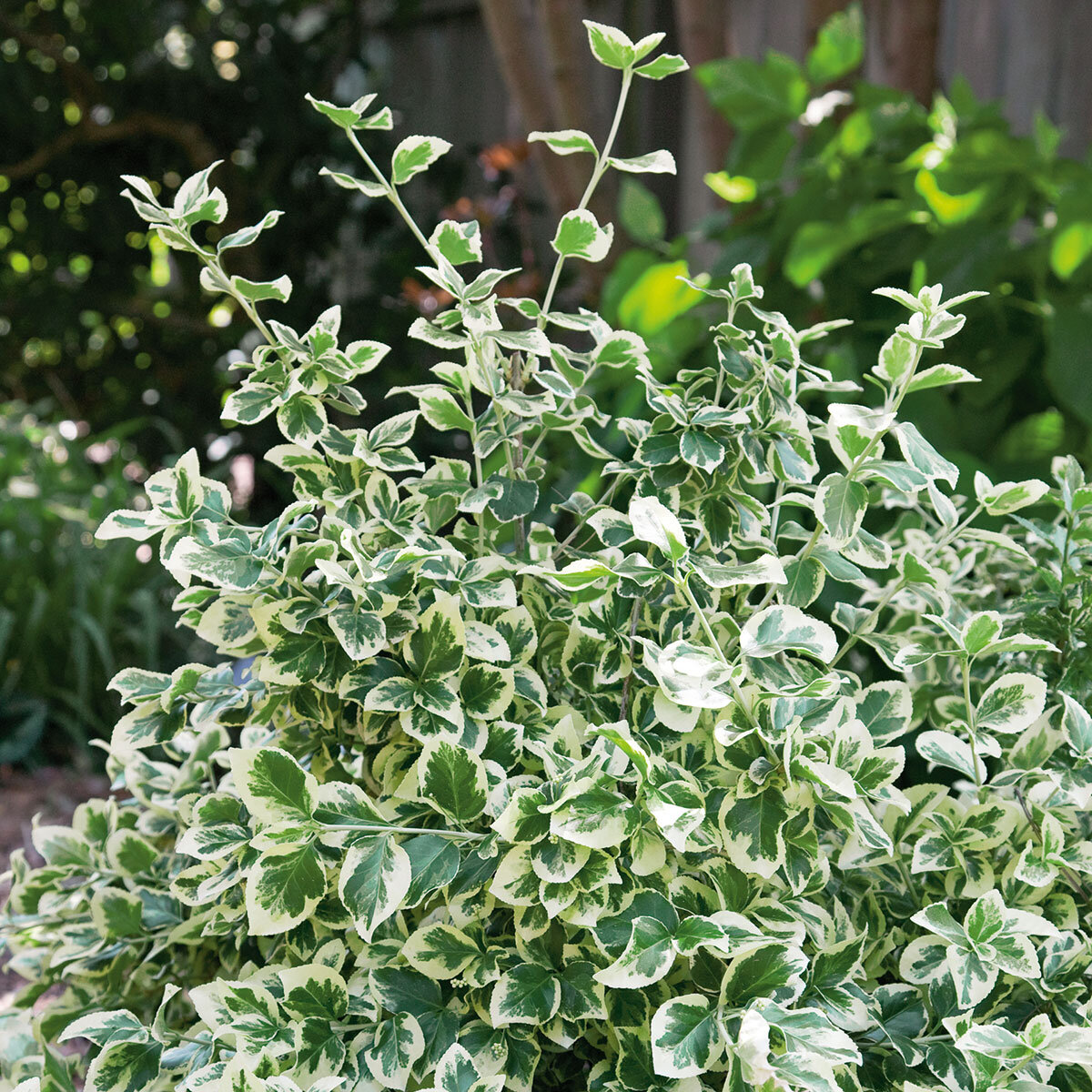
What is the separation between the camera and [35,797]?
1.86 metres

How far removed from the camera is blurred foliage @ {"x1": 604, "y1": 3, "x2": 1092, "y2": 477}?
1325 mm

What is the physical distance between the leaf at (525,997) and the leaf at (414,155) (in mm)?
464

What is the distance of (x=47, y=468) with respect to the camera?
264 centimetres

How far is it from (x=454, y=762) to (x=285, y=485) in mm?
2207

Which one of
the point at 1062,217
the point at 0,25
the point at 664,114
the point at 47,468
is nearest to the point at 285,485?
the point at 47,468

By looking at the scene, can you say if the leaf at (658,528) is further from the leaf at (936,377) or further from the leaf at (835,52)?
the leaf at (835,52)

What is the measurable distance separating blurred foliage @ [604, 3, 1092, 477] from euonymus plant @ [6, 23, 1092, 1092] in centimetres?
59

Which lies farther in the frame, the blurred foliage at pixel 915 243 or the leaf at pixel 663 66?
the blurred foliage at pixel 915 243

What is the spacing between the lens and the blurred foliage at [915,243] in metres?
1.33

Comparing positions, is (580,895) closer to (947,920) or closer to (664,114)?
(947,920)

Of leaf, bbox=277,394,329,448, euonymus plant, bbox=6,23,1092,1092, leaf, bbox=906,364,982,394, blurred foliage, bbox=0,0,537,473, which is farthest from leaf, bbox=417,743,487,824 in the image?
blurred foliage, bbox=0,0,537,473

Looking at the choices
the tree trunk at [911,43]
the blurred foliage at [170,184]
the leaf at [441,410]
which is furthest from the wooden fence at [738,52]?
the leaf at [441,410]

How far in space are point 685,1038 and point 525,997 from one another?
10 centimetres

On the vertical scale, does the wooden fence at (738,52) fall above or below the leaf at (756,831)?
below
